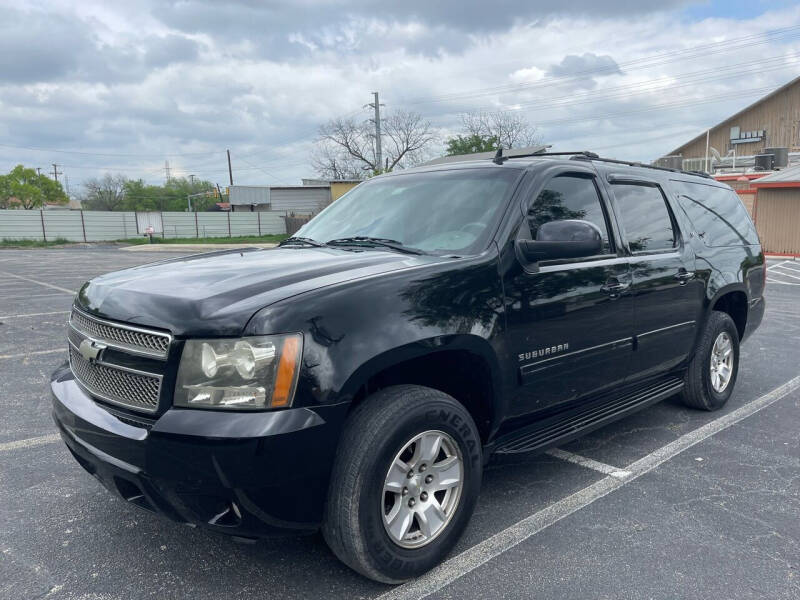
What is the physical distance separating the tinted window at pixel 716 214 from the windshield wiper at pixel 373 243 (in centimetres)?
251

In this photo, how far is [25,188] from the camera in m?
73.2

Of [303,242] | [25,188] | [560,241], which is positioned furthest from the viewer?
[25,188]

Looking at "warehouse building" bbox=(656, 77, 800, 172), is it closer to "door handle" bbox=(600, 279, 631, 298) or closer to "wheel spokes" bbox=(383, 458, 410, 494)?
"door handle" bbox=(600, 279, 631, 298)

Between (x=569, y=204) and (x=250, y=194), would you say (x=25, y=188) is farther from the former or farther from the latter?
(x=569, y=204)

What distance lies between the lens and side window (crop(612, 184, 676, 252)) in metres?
4.00

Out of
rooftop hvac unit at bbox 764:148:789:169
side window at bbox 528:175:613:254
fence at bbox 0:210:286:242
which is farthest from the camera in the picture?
fence at bbox 0:210:286:242

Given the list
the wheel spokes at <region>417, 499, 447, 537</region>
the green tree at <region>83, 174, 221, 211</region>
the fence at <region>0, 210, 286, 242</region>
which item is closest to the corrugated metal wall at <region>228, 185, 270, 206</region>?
the fence at <region>0, 210, 286, 242</region>

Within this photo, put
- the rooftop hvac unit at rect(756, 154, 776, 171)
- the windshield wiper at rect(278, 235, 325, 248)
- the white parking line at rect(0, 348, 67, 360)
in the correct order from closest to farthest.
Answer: the windshield wiper at rect(278, 235, 325, 248), the white parking line at rect(0, 348, 67, 360), the rooftop hvac unit at rect(756, 154, 776, 171)

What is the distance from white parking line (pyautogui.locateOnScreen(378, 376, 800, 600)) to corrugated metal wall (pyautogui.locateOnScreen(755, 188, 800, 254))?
21.9m

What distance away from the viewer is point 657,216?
14.3 feet

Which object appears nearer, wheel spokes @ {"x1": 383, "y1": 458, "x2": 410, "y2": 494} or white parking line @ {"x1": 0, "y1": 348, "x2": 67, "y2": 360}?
wheel spokes @ {"x1": 383, "y1": 458, "x2": 410, "y2": 494}

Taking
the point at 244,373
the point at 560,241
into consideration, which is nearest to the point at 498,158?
the point at 560,241

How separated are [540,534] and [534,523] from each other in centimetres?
11

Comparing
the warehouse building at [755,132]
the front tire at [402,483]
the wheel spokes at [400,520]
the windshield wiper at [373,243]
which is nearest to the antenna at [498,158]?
the windshield wiper at [373,243]
